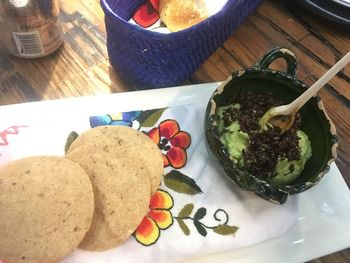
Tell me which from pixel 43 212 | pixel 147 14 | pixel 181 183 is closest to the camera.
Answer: pixel 43 212

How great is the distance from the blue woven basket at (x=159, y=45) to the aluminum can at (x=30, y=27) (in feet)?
0.31

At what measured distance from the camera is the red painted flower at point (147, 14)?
28.9 inches

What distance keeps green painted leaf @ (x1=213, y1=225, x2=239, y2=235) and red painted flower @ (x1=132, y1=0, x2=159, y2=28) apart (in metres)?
0.36

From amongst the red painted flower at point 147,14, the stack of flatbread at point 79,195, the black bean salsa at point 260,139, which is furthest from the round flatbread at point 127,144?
the red painted flower at point 147,14

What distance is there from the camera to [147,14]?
0.74m

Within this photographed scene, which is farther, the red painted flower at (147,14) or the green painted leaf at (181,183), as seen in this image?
the red painted flower at (147,14)

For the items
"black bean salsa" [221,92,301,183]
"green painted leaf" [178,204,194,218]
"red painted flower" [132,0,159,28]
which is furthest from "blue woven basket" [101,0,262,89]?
"green painted leaf" [178,204,194,218]

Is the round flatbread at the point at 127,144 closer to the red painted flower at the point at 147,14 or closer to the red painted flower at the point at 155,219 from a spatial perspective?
the red painted flower at the point at 155,219

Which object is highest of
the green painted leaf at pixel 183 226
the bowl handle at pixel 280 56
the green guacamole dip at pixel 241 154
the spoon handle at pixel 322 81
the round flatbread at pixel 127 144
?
the spoon handle at pixel 322 81

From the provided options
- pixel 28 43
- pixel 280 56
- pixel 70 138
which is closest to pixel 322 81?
pixel 280 56

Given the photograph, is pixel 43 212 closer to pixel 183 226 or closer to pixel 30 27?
pixel 183 226

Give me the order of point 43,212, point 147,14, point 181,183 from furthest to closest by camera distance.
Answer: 1. point 147,14
2. point 181,183
3. point 43,212

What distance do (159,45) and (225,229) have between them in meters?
0.27

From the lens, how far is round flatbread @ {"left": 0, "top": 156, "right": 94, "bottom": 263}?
0.47 metres
